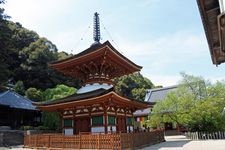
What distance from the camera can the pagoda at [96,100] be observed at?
1970 centimetres

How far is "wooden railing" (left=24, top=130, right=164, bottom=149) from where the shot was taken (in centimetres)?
1706

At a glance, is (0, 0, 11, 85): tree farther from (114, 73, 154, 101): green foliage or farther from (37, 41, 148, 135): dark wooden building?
(114, 73, 154, 101): green foliage

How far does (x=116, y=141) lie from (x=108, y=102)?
3.29 meters

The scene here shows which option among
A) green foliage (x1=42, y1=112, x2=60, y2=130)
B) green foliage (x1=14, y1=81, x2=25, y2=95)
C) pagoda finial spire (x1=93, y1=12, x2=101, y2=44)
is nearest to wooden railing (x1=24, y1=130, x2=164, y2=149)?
green foliage (x1=42, y1=112, x2=60, y2=130)

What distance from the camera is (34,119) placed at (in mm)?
43438

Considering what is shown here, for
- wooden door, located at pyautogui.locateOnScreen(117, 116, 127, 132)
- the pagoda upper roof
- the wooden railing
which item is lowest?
the wooden railing

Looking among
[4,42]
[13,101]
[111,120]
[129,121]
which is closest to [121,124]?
[129,121]

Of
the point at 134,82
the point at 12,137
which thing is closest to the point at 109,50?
the point at 12,137

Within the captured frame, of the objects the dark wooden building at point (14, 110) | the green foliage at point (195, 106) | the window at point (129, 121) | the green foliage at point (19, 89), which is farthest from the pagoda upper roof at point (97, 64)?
the green foliage at point (19, 89)

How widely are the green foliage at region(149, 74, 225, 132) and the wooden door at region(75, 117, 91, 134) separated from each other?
470 inches

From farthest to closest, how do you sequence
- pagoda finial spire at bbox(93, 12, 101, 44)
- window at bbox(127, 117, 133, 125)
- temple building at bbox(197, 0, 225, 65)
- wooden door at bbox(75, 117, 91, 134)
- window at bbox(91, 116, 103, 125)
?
1. pagoda finial spire at bbox(93, 12, 101, 44)
2. window at bbox(127, 117, 133, 125)
3. wooden door at bbox(75, 117, 91, 134)
4. window at bbox(91, 116, 103, 125)
5. temple building at bbox(197, 0, 225, 65)

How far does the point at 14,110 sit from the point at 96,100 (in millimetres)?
24734

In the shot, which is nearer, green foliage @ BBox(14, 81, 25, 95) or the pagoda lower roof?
the pagoda lower roof

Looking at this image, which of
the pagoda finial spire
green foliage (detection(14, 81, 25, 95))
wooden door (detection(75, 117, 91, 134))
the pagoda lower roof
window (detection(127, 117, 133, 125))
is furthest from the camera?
green foliage (detection(14, 81, 25, 95))
